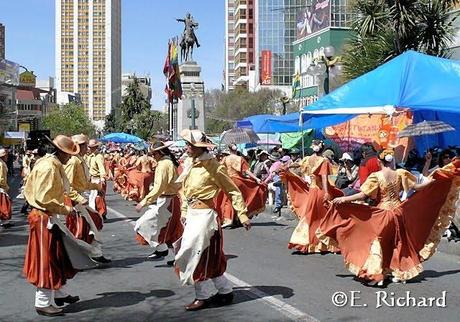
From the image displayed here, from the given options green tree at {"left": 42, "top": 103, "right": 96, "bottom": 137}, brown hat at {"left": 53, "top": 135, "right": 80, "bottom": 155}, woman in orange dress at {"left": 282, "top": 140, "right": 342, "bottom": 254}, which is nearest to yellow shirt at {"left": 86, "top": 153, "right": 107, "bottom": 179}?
woman in orange dress at {"left": 282, "top": 140, "right": 342, "bottom": 254}

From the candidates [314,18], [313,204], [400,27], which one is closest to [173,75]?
[400,27]

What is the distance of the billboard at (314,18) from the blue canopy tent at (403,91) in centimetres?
6237

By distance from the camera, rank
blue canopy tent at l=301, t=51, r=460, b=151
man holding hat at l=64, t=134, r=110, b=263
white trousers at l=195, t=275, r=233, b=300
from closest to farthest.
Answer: white trousers at l=195, t=275, r=233, b=300 → man holding hat at l=64, t=134, r=110, b=263 → blue canopy tent at l=301, t=51, r=460, b=151

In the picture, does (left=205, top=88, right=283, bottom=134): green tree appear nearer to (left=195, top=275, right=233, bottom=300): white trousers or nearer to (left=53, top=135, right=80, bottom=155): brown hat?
(left=53, top=135, right=80, bottom=155): brown hat

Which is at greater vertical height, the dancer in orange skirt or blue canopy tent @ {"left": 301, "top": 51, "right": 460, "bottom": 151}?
blue canopy tent @ {"left": 301, "top": 51, "right": 460, "bottom": 151}

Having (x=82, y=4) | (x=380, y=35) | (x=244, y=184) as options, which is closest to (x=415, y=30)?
(x=380, y=35)

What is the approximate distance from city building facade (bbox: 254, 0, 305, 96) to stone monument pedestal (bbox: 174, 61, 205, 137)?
5238 cm

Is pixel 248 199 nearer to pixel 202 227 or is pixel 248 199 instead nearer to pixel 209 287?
pixel 209 287

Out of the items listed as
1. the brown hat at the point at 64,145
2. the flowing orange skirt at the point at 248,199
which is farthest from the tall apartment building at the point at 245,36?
the brown hat at the point at 64,145

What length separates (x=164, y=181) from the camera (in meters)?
9.18

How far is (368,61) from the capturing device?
2219cm

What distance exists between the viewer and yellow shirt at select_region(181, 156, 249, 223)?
23.1 ft

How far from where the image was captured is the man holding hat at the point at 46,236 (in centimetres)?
677

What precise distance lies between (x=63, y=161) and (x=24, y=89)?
436 feet
